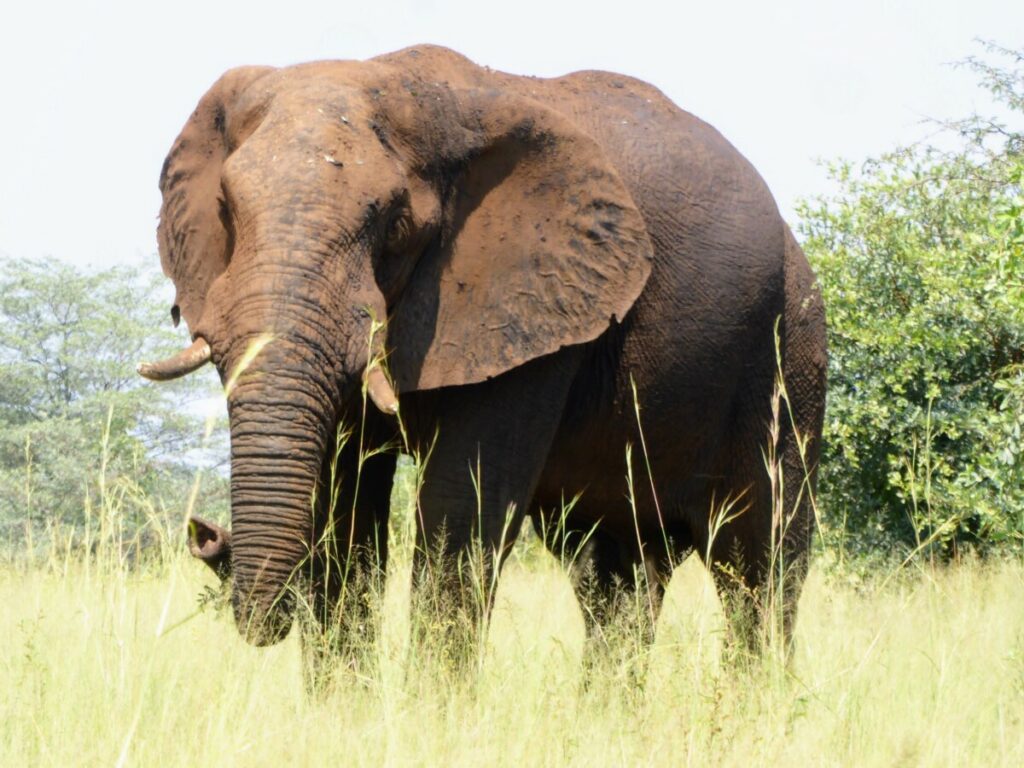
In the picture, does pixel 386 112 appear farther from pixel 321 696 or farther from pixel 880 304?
pixel 880 304

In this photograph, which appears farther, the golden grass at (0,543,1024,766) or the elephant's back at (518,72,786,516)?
the elephant's back at (518,72,786,516)

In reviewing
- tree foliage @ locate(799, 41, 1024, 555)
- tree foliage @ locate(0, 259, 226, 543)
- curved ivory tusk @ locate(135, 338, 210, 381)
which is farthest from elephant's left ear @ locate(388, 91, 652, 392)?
tree foliage @ locate(0, 259, 226, 543)

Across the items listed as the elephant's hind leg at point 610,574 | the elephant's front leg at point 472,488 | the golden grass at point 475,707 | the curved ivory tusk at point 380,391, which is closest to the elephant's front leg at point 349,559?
the golden grass at point 475,707

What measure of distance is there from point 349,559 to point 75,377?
1298 centimetres

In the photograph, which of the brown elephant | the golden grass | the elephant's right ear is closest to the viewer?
the golden grass

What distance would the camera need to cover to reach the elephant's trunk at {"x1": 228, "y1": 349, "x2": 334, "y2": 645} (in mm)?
5035

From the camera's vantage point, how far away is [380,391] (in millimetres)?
5398

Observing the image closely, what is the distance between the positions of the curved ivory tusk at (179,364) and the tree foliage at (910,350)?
6.36 metres

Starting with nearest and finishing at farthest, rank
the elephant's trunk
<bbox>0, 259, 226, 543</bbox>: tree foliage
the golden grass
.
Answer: the golden grass < the elephant's trunk < <bbox>0, 259, 226, 543</bbox>: tree foliage

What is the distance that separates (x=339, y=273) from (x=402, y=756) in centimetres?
159

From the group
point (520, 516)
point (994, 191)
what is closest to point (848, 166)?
point (994, 191)

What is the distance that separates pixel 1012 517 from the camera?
9.49m

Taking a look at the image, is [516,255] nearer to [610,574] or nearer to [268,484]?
[268,484]

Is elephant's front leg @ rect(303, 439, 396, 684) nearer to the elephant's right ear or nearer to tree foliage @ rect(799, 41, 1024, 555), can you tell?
the elephant's right ear
